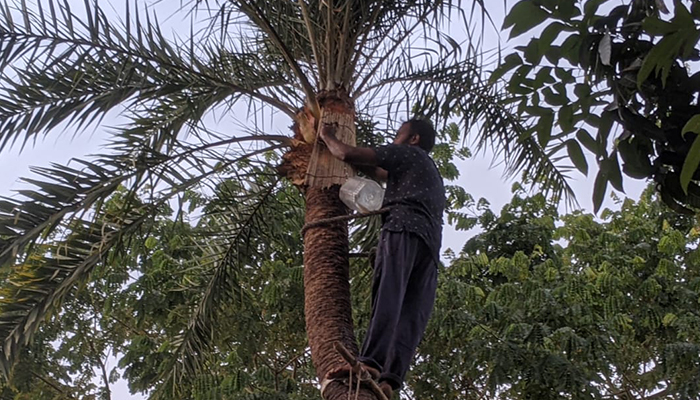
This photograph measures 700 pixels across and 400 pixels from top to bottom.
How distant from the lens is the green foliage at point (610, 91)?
7.05 feet

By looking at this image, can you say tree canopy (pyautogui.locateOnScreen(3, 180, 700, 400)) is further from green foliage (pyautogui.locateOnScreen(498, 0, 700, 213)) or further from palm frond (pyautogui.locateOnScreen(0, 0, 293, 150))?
green foliage (pyautogui.locateOnScreen(498, 0, 700, 213))

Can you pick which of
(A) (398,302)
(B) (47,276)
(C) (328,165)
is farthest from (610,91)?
(B) (47,276)

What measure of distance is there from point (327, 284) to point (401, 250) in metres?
0.48

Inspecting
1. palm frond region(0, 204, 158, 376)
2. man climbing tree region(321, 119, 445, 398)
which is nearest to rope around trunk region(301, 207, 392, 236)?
man climbing tree region(321, 119, 445, 398)

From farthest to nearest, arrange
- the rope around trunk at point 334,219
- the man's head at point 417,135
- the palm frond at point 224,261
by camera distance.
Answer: the palm frond at point 224,261 < the man's head at point 417,135 < the rope around trunk at point 334,219

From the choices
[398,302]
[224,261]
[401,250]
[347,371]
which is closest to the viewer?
[347,371]

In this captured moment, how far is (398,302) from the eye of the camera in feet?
12.3

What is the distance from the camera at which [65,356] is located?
997 cm

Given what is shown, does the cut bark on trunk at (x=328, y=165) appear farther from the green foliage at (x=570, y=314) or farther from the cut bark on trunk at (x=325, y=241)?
the green foliage at (x=570, y=314)

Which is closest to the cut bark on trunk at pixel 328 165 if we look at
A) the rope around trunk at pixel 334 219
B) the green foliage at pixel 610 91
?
the rope around trunk at pixel 334 219

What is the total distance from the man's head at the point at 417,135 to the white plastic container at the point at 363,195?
304 mm

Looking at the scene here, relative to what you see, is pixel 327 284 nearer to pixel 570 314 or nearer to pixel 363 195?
pixel 363 195

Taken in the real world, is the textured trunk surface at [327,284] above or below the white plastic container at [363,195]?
below

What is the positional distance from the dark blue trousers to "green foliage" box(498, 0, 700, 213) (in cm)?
153
